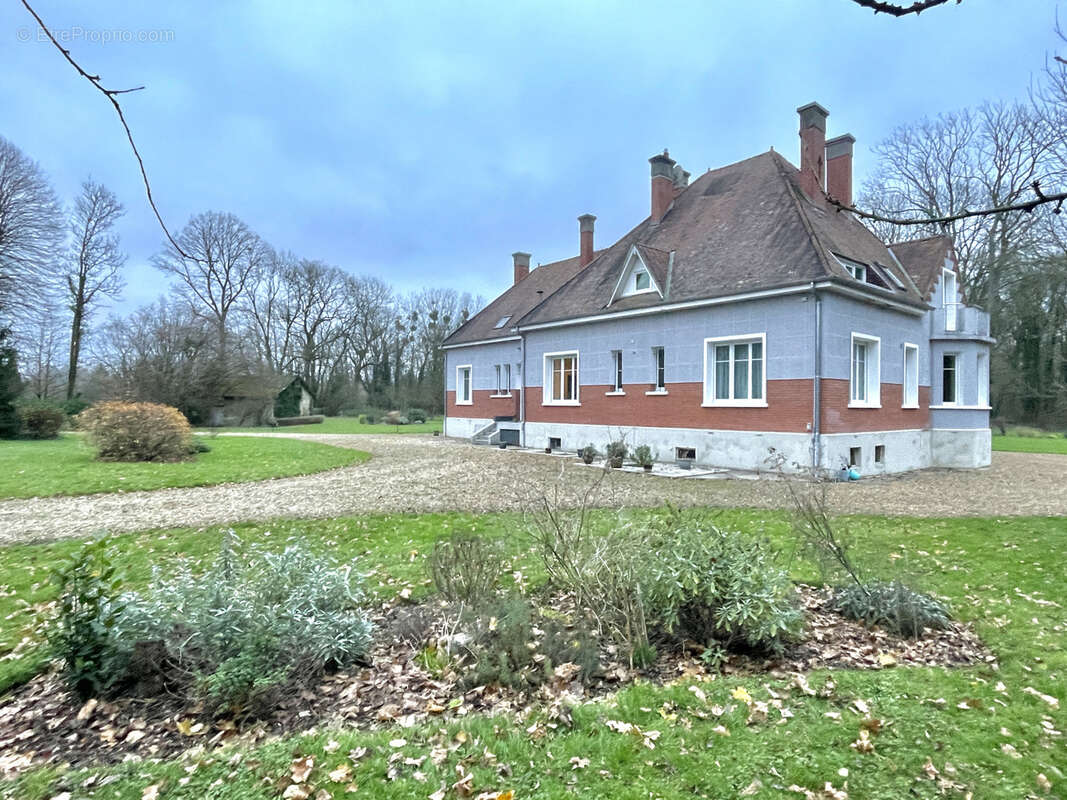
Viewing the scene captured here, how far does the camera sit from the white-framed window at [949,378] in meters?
16.6

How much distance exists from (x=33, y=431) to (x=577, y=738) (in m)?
27.7

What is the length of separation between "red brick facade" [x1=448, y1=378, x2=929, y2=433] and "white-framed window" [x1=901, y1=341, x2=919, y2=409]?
0.25 metres

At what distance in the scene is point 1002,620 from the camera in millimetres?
4633

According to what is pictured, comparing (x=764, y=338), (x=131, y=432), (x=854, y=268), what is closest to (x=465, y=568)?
(x=764, y=338)

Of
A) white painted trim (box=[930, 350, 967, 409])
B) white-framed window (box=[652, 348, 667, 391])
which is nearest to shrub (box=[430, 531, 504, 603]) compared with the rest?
white-framed window (box=[652, 348, 667, 391])

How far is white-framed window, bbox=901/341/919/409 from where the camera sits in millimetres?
15703

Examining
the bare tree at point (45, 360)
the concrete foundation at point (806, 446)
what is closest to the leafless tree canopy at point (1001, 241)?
the concrete foundation at point (806, 446)

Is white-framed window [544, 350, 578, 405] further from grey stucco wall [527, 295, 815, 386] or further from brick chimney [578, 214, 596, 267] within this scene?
brick chimney [578, 214, 596, 267]

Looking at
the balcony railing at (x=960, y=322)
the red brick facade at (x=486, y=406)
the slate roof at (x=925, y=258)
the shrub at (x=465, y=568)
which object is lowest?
the shrub at (x=465, y=568)

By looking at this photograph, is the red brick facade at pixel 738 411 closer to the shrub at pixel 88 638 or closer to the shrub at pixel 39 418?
the shrub at pixel 88 638

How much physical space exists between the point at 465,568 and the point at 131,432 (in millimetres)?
14343

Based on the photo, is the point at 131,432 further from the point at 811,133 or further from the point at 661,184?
the point at 811,133

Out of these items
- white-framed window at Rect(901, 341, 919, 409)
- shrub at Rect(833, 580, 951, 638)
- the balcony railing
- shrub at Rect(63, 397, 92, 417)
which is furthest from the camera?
shrub at Rect(63, 397, 92, 417)

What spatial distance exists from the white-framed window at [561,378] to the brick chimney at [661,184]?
5.52 meters
